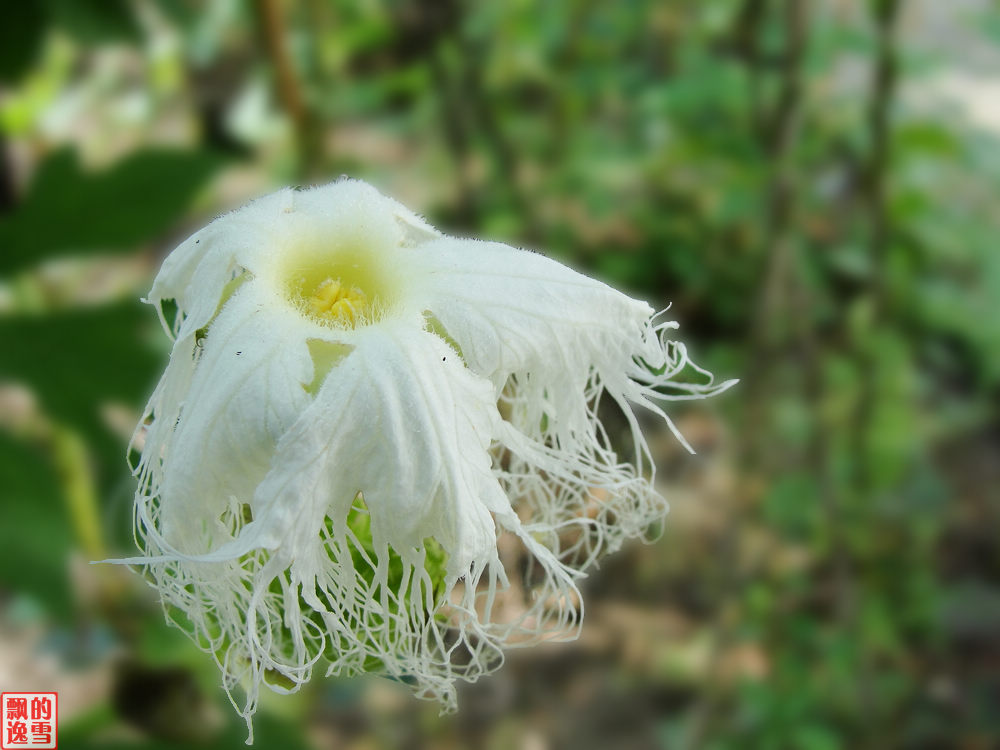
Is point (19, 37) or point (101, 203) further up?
point (19, 37)

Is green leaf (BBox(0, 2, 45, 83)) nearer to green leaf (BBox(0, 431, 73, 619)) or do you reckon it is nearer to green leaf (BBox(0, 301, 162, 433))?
green leaf (BBox(0, 301, 162, 433))

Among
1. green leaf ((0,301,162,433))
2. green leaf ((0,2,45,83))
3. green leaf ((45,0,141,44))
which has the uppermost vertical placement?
green leaf ((45,0,141,44))

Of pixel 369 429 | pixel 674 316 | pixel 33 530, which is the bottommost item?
pixel 369 429

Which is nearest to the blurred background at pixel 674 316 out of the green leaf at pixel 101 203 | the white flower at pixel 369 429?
the green leaf at pixel 101 203

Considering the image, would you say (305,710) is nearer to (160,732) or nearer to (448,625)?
(160,732)

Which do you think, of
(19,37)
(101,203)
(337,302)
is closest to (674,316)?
(101,203)

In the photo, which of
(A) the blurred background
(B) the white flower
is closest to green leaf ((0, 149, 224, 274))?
(A) the blurred background

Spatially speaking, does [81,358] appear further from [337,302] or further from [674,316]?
[674,316]
